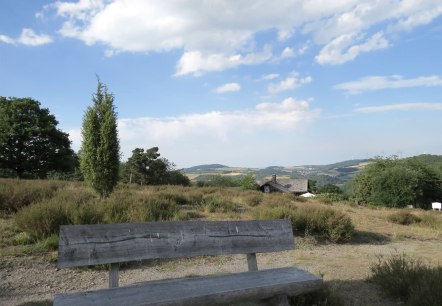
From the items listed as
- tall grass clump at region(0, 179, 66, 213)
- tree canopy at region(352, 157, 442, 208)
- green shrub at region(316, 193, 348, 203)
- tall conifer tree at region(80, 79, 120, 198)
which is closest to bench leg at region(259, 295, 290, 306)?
tall grass clump at region(0, 179, 66, 213)

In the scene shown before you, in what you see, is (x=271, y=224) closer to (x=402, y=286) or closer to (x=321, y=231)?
(x=402, y=286)

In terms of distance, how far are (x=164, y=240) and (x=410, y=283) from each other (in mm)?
2897

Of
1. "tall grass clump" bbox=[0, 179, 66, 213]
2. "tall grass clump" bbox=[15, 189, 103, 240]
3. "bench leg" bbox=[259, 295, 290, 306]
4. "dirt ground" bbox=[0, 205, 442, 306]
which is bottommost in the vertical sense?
"dirt ground" bbox=[0, 205, 442, 306]

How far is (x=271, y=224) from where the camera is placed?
163 inches

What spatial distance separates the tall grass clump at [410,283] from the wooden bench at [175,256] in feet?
4.28

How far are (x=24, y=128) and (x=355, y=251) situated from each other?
30.1 metres

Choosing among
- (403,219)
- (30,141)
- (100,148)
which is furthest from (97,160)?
(30,141)

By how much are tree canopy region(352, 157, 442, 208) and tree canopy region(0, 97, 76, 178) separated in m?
28.5

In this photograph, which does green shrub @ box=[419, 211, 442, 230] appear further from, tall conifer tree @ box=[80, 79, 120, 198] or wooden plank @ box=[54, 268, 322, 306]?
wooden plank @ box=[54, 268, 322, 306]

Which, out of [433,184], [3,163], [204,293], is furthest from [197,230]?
[433,184]

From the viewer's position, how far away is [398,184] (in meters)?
38.1

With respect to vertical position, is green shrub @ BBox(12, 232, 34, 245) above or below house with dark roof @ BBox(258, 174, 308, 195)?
above

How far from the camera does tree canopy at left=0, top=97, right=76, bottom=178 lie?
30969 millimetres

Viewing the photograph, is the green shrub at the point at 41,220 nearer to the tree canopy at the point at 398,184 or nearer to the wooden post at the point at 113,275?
the wooden post at the point at 113,275
